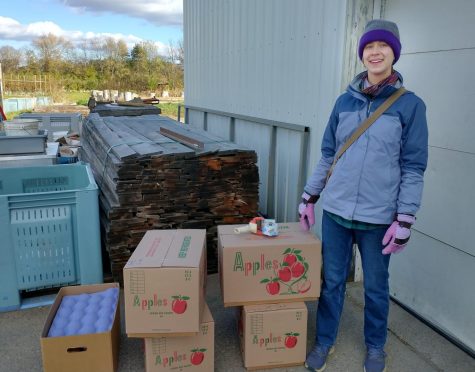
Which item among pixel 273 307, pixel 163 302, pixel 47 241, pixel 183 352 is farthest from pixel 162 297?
pixel 47 241

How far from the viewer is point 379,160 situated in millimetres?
2352

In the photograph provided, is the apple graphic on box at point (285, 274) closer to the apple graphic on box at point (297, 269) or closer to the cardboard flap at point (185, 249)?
the apple graphic on box at point (297, 269)

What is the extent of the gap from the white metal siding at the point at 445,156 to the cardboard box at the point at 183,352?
68.5 inches

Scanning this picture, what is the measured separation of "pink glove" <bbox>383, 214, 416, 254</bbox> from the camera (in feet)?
7.47

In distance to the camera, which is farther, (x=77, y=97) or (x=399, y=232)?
(x=77, y=97)

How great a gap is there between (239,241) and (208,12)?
16.6 ft

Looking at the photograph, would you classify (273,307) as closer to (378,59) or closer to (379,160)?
(379,160)

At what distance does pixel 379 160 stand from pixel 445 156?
90 centimetres

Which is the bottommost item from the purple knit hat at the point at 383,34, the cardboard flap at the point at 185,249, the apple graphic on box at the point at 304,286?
the apple graphic on box at the point at 304,286

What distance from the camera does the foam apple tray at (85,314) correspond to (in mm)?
2576

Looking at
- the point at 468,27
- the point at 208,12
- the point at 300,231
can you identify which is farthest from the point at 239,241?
Answer: the point at 208,12

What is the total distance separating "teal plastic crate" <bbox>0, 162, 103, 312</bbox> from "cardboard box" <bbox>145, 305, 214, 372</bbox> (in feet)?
3.96

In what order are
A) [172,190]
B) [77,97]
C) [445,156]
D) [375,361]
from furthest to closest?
[77,97]
[172,190]
[445,156]
[375,361]

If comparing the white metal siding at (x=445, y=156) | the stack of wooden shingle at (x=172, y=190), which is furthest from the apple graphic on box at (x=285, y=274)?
the stack of wooden shingle at (x=172, y=190)
